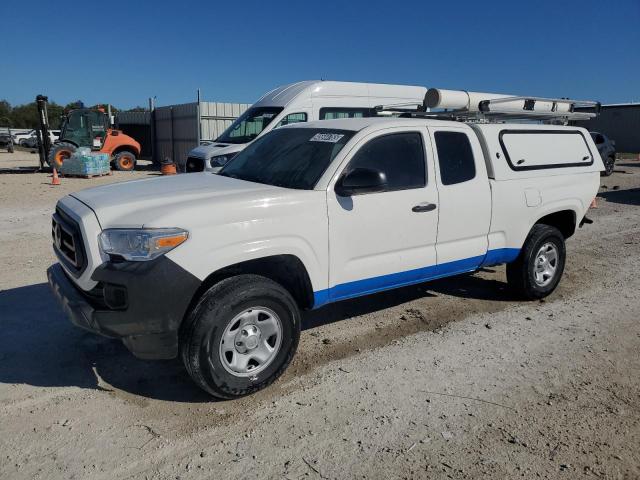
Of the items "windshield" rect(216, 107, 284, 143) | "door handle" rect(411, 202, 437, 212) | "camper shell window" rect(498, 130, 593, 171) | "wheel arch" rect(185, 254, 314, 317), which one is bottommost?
"wheel arch" rect(185, 254, 314, 317)

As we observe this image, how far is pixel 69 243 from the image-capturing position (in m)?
3.76

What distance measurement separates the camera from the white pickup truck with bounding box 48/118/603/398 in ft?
11.0

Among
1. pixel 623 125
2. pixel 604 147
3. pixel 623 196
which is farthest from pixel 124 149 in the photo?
pixel 623 125

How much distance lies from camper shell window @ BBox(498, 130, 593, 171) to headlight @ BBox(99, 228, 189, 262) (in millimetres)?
3495

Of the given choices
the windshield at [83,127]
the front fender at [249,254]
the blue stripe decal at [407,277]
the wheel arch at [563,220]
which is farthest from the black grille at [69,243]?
the windshield at [83,127]

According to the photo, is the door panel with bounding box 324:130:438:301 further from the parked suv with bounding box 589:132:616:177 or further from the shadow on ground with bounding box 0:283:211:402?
the parked suv with bounding box 589:132:616:177

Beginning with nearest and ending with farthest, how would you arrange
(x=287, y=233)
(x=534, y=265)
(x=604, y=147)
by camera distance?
(x=287, y=233), (x=534, y=265), (x=604, y=147)

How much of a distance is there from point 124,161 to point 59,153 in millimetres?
2595

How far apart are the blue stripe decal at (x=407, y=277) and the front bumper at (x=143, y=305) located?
1.10m

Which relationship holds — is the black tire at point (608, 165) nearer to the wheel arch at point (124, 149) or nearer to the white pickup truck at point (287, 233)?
the white pickup truck at point (287, 233)

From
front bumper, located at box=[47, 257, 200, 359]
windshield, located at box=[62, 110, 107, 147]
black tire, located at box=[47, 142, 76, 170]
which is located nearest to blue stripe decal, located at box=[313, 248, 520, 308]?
front bumper, located at box=[47, 257, 200, 359]

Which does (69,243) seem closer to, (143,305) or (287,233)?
(143,305)

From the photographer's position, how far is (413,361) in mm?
4309

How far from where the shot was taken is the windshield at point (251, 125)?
37.7 ft
